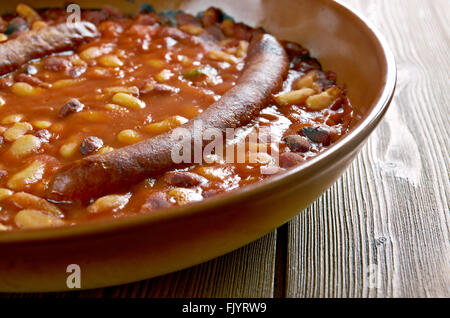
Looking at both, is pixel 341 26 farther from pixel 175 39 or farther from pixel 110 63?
pixel 110 63

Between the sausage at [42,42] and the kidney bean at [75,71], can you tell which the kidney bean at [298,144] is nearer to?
the kidney bean at [75,71]

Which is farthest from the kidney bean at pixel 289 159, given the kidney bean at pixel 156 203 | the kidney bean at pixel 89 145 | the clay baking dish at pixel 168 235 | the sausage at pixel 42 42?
the sausage at pixel 42 42

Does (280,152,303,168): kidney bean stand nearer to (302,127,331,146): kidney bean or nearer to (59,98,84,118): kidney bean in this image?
(302,127,331,146): kidney bean

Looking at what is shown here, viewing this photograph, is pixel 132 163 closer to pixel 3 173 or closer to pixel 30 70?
pixel 3 173

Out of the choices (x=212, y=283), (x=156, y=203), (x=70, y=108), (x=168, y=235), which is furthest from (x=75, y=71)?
(x=168, y=235)

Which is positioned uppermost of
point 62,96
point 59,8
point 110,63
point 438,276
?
point 59,8
